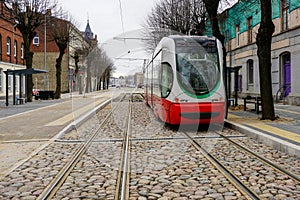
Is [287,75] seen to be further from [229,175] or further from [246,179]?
[246,179]

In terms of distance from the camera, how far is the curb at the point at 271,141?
788 cm

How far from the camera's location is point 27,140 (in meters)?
9.98

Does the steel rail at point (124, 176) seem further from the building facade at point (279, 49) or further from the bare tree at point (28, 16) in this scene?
the bare tree at point (28, 16)

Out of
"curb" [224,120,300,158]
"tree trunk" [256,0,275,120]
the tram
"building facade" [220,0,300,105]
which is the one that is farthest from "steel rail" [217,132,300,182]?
"building facade" [220,0,300,105]

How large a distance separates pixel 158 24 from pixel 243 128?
68.5ft

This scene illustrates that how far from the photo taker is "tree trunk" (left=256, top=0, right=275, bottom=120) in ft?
43.1

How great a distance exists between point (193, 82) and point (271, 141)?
3.40 m

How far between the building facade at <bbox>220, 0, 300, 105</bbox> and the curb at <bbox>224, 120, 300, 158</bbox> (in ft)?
28.0

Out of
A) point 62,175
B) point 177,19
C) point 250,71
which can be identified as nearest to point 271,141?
point 62,175

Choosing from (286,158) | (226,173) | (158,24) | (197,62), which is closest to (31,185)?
(226,173)

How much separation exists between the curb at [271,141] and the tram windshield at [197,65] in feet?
5.52

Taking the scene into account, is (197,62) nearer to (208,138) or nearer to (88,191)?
(208,138)

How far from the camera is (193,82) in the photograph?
450 inches

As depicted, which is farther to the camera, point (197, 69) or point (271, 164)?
point (197, 69)
